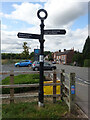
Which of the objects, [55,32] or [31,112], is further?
[55,32]

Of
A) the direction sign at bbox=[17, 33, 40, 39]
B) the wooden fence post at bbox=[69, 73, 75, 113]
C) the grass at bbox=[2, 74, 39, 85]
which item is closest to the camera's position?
the wooden fence post at bbox=[69, 73, 75, 113]

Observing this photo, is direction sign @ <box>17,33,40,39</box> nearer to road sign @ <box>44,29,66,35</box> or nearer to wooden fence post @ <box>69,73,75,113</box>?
road sign @ <box>44,29,66,35</box>

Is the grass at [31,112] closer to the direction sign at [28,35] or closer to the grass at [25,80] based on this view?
the direction sign at [28,35]

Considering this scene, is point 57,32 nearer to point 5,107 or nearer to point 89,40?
point 5,107

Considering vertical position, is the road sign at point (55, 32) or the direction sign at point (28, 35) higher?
the road sign at point (55, 32)

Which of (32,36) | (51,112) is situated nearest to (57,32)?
(32,36)

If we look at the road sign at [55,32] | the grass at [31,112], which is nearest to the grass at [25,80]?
the grass at [31,112]

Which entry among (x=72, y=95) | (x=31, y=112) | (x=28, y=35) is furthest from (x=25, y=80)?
(x=72, y=95)

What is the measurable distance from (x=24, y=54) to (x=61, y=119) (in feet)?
119

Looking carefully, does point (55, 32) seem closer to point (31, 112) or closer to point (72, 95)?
point (72, 95)

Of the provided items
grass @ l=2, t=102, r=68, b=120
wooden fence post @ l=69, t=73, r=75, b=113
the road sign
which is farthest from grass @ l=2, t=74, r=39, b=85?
the road sign

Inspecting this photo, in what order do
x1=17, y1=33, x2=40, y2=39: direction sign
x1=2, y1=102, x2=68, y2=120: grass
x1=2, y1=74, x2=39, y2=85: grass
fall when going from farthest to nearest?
x1=2, y1=74, x2=39, y2=85: grass → x1=17, y1=33, x2=40, y2=39: direction sign → x1=2, y1=102, x2=68, y2=120: grass

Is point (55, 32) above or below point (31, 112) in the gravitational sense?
above

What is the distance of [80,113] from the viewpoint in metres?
3.13
